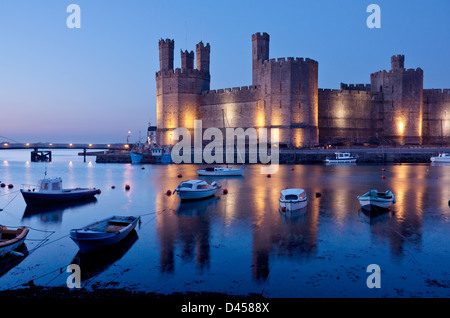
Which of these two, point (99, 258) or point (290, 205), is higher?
point (290, 205)

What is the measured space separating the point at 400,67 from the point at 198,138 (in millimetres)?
32884

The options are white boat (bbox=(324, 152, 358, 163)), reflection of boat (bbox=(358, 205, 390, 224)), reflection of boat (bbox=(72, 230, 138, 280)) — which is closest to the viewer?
reflection of boat (bbox=(72, 230, 138, 280))

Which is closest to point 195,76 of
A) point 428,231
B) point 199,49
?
point 199,49

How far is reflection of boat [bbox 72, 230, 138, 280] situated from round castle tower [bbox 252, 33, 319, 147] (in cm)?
3987

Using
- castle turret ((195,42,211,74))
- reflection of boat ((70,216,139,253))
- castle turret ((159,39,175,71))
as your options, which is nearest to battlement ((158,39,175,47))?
castle turret ((159,39,175,71))

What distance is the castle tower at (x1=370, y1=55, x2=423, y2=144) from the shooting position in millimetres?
54438

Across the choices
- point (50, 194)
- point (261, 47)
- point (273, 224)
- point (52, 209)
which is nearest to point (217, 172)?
point (50, 194)

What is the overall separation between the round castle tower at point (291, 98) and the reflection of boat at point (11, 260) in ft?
137

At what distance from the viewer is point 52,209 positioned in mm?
18125

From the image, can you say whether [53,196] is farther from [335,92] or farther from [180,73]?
[335,92]

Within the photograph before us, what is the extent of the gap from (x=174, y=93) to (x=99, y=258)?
49.6 meters

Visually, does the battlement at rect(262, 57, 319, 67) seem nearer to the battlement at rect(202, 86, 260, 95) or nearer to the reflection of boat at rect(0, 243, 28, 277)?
the battlement at rect(202, 86, 260, 95)

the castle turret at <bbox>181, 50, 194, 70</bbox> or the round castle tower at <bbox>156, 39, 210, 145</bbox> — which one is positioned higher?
the castle turret at <bbox>181, 50, 194, 70</bbox>
